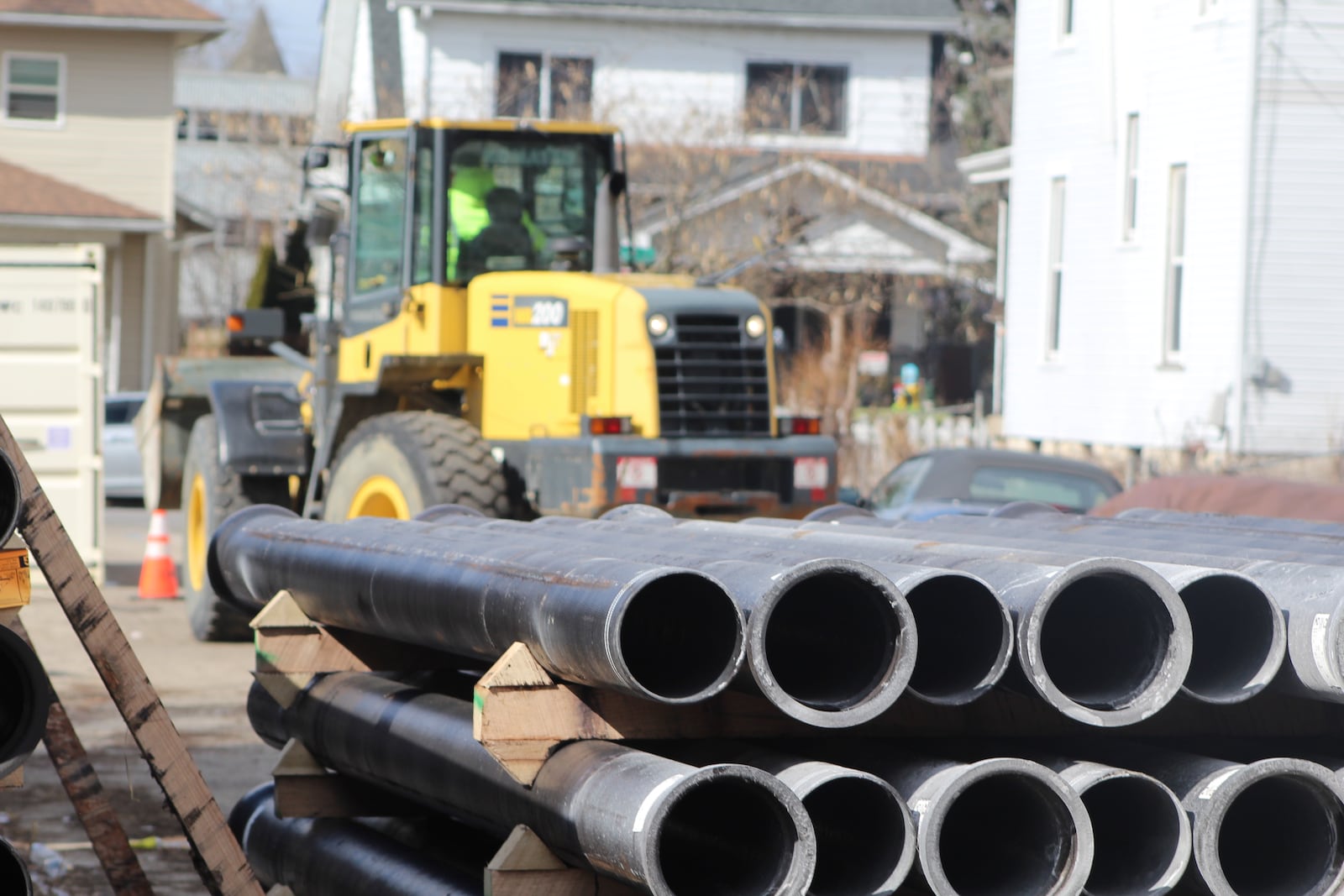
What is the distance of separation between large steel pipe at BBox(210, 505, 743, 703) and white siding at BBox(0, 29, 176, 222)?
27462 mm

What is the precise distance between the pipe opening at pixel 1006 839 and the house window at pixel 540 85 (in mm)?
27860

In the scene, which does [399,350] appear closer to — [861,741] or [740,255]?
[861,741]

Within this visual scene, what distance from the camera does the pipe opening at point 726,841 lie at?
12.4 feet

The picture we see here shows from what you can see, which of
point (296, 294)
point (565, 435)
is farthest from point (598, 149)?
point (296, 294)

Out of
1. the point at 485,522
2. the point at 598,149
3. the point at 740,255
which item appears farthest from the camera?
the point at 740,255

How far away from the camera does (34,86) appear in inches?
1242

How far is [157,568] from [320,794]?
938cm

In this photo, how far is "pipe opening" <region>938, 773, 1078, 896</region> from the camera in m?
3.95

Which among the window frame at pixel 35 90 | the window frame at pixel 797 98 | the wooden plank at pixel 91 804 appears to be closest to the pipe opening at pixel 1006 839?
the wooden plank at pixel 91 804

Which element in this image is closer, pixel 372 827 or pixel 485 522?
pixel 372 827

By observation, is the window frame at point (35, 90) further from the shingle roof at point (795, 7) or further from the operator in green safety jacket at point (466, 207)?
the operator in green safety jacket at point (466, 207)

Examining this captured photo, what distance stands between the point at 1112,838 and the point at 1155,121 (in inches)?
658

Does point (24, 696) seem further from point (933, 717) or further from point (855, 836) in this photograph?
point (933, 717)

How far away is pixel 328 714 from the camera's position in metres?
5.81
